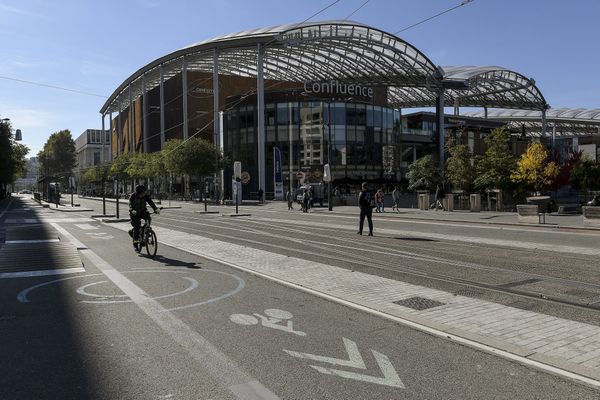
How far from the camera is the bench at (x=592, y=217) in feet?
64.8

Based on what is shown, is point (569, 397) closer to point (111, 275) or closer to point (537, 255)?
point (111, 275)

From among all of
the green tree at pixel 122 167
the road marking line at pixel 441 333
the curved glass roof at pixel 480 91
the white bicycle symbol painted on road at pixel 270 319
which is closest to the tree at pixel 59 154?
the green tree at pixel 122 167

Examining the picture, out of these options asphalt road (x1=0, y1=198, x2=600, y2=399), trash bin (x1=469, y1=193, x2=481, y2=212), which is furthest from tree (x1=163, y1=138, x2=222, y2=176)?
asphalt road (x1=0, y1=198, x2=600, y2=399)

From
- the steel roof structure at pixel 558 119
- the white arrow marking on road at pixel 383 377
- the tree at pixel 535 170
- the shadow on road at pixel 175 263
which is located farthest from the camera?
the steel roof structure at pixel 558 119

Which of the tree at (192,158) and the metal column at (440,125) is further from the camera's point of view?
the metal column at (440,125)

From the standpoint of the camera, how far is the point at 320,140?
2362 inches

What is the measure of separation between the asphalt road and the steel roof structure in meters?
85.8

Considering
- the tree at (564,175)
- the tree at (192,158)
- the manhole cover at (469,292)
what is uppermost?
the tree at (192,158)

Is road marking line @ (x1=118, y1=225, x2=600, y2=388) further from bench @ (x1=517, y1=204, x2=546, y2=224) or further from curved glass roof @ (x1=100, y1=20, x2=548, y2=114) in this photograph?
curved glass roof @ (x1=100, y1=20, x2=548, y2=114)

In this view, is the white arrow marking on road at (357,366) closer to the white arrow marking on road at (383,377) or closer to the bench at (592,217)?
the white arrow marking on road at (383,377)

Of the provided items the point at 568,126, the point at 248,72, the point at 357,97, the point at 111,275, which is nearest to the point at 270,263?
the point at 111,275

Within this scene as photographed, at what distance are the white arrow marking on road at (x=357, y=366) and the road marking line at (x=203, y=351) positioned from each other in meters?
0.64

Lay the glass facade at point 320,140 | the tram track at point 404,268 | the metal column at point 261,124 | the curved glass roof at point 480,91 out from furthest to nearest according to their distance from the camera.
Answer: the curved glass roof at point 480,91 < the glass facade at point 320,140 < the metal column at point 261,124 < the tram track at point 404,268

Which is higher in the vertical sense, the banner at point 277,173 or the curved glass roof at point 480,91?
the curved glass roof at point 480,91
